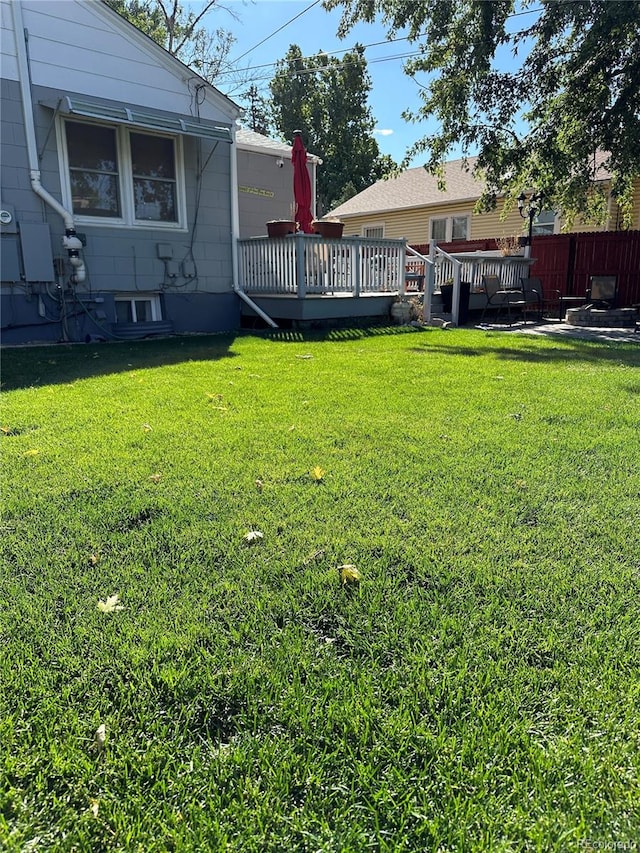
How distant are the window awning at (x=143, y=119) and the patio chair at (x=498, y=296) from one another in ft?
21.5

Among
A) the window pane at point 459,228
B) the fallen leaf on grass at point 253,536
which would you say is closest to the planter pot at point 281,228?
the fallen leaf on grass at point 253,536

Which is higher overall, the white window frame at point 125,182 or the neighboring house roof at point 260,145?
the neighboring house roof at point 260,145

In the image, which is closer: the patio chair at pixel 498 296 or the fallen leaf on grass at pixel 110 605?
the fallen leaf on grass at pixel 110 605

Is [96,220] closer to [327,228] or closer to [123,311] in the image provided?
[123,311]

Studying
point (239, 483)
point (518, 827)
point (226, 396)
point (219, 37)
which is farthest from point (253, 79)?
point (518, 827)

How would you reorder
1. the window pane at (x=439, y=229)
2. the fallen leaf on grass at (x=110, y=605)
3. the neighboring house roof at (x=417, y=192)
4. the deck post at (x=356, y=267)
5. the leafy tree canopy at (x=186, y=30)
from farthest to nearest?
the leafy tree canopy at (x=186, y=30) < the window pane at (x=439, y=229) < the neighboring house roof at (x=417, y=192) < the deck post at (x=356, y=267) < the fallen leaf on grass at (x=110, y=605)

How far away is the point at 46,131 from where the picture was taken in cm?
812

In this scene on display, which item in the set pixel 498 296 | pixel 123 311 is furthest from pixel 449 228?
pixel 123 311

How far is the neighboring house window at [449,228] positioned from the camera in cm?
2122

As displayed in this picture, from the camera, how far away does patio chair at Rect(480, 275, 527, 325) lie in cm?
1281

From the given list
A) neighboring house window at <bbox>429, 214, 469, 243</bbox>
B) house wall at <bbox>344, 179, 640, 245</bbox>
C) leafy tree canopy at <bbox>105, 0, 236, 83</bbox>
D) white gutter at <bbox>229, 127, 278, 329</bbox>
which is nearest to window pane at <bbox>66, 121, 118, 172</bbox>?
white gutter at <bbox>229, 127, 278, 329</bbox>

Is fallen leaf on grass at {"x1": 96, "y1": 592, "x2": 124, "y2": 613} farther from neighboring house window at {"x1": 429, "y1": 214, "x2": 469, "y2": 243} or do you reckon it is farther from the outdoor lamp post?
neighboring house window at {"x1": 429, "y1": 214, "x2": 469, "y2": 243}

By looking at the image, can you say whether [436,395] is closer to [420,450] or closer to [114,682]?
[420,450]

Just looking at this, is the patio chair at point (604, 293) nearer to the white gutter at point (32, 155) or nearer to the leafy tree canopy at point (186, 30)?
the white gutter at point (32, 155)
